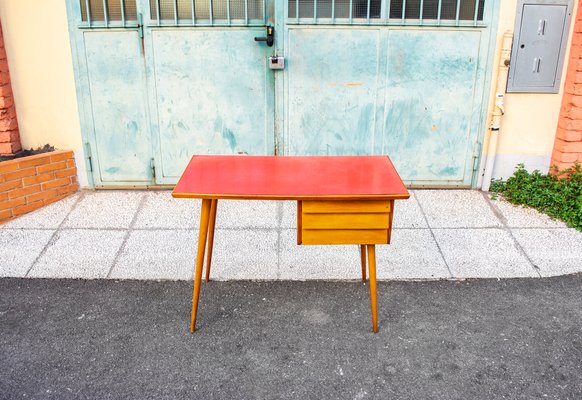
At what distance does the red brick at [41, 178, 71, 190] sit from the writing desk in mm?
2252

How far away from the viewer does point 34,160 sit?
5.12 meters

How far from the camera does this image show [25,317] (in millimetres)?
3826

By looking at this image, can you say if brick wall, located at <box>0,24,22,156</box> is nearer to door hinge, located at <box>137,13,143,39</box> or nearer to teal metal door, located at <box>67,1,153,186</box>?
teal metal door, located at <box>67,1,153,186</box>

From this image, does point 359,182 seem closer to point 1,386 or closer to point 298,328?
point 298,328

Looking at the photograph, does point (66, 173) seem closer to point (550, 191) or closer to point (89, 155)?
point (89, 155)

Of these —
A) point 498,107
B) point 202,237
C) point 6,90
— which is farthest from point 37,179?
point 498,107

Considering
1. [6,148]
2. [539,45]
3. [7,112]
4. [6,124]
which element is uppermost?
[539,45]

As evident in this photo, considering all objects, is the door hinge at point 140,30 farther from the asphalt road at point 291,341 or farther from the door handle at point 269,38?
the asphalt road at point 291,341

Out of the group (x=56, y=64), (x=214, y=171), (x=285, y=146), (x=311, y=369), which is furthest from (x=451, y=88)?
(x=56, y=64)

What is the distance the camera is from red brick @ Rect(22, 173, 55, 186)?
5.09m

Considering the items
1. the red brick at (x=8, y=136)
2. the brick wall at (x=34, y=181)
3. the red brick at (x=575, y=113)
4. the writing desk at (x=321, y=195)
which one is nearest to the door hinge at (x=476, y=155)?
the red brick at (x=575, y=113)

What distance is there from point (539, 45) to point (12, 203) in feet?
15.9

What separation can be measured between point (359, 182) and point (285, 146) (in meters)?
2.05

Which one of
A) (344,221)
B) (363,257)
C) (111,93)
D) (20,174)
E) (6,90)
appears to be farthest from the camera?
(111,93)
